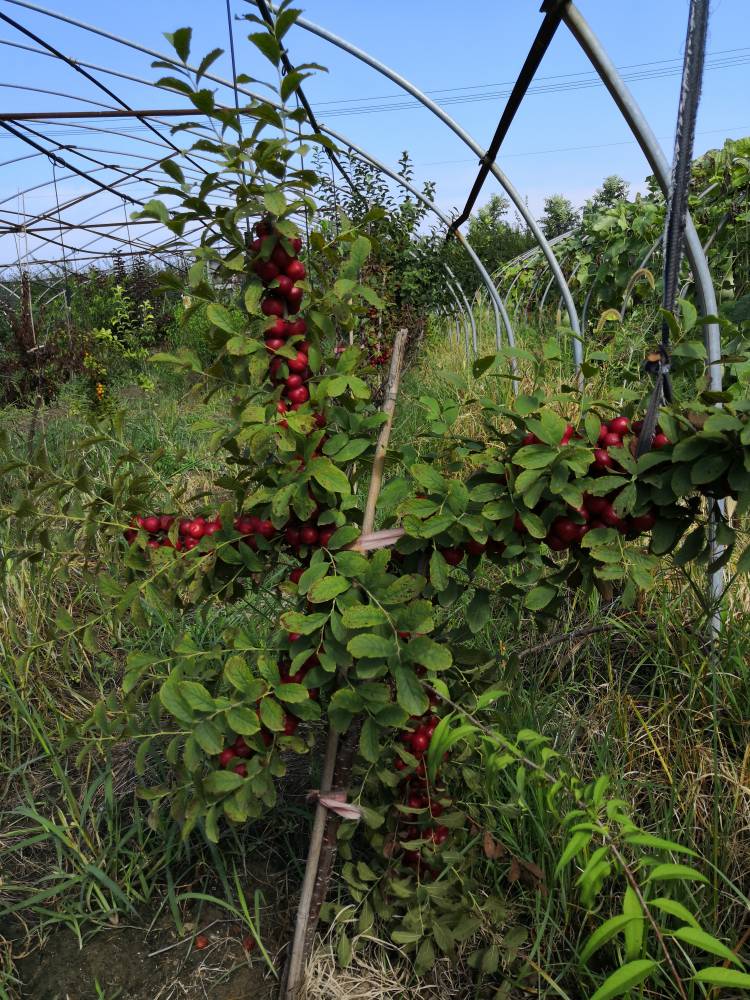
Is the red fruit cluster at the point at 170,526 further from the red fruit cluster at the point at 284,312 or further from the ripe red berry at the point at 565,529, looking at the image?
the ripe red berry at the point at 565,529

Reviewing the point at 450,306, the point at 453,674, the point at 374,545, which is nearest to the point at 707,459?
the point at 374,545

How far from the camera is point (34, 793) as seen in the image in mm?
1793

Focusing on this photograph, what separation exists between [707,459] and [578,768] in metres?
0.86

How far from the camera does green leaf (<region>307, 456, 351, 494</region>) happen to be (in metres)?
1.01

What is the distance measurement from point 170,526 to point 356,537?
33cm

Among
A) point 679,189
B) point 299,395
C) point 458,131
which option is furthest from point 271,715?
point 458,131

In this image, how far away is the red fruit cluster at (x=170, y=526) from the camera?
1128mm

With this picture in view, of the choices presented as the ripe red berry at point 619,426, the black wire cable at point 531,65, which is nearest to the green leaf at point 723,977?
the ripe red berry at point 619,426

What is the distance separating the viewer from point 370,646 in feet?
3.14

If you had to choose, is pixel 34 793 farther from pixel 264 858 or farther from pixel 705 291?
pixel 705 291

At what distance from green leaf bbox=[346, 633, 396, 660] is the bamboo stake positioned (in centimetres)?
23

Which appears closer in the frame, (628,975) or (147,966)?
(628,975)

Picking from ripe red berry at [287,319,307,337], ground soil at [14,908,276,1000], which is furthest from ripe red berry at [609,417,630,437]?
ground soil at [14,908,276,1000]

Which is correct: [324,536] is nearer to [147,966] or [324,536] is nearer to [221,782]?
[221,782]
